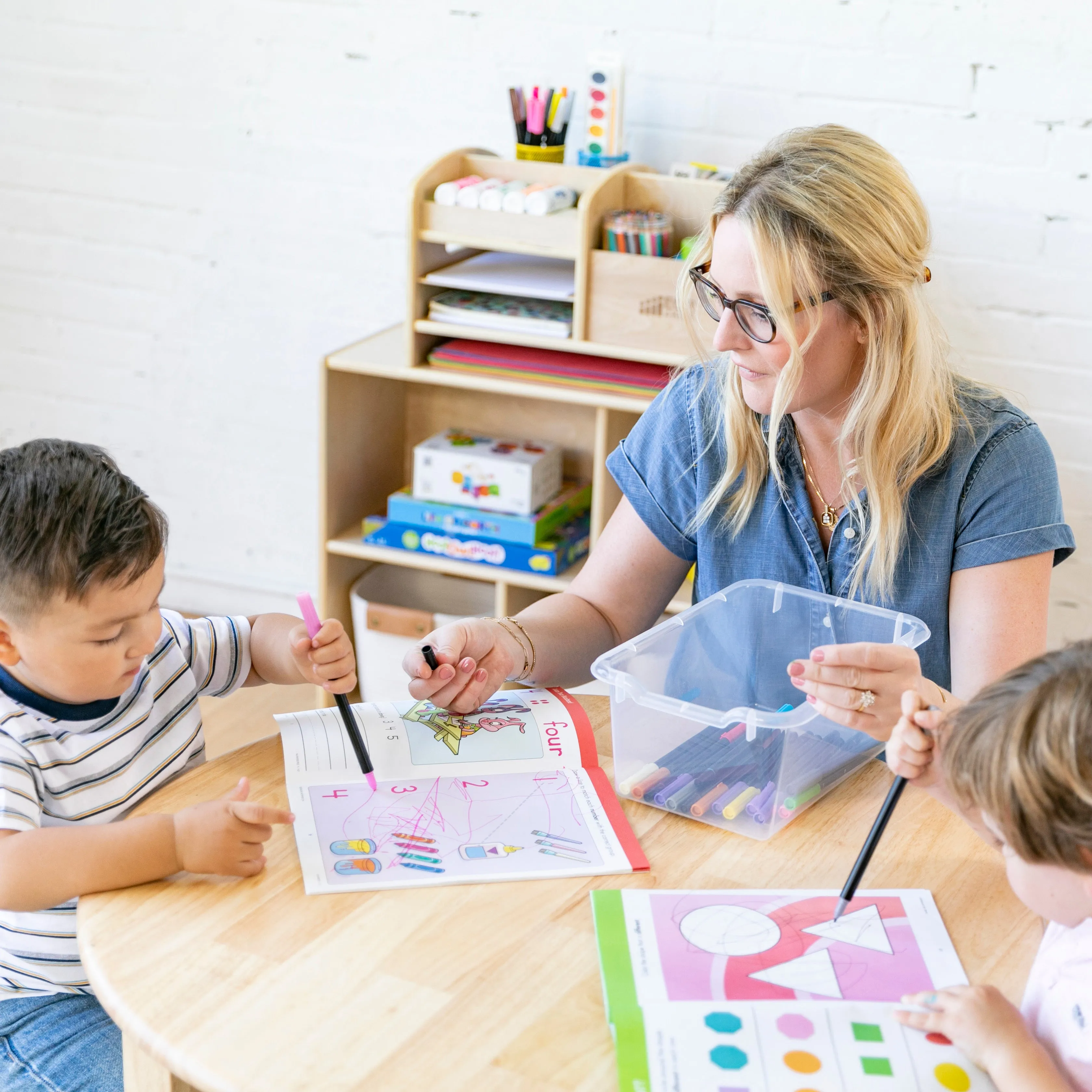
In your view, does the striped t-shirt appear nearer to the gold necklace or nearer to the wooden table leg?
the wooden table leg

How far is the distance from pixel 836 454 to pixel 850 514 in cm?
8

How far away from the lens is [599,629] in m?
1.54

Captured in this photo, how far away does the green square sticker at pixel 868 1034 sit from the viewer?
830 millimetres

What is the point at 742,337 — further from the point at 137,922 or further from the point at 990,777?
the point at 137,922

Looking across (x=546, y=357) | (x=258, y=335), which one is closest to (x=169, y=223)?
(x=258, y=335)

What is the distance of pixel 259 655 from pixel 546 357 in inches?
44.2

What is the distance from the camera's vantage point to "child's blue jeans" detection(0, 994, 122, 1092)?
1072mm

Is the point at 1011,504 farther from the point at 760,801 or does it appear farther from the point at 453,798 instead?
the point at 453,798

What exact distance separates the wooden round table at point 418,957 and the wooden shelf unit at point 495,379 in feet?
4.02

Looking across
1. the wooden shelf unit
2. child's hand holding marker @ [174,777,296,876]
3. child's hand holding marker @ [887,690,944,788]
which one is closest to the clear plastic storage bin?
child's hand holding marker @ [887,690,944,788]

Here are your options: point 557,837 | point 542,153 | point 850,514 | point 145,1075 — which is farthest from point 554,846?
point 542,153

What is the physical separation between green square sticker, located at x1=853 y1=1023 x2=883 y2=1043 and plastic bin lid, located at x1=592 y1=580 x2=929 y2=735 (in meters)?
0.27

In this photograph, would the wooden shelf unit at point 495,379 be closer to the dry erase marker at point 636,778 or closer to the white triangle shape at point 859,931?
the dry erase marker at point 636,778

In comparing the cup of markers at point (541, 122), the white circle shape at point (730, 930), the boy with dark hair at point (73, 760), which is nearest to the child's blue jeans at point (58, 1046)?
the boy with dark hair at point (73, 760)
